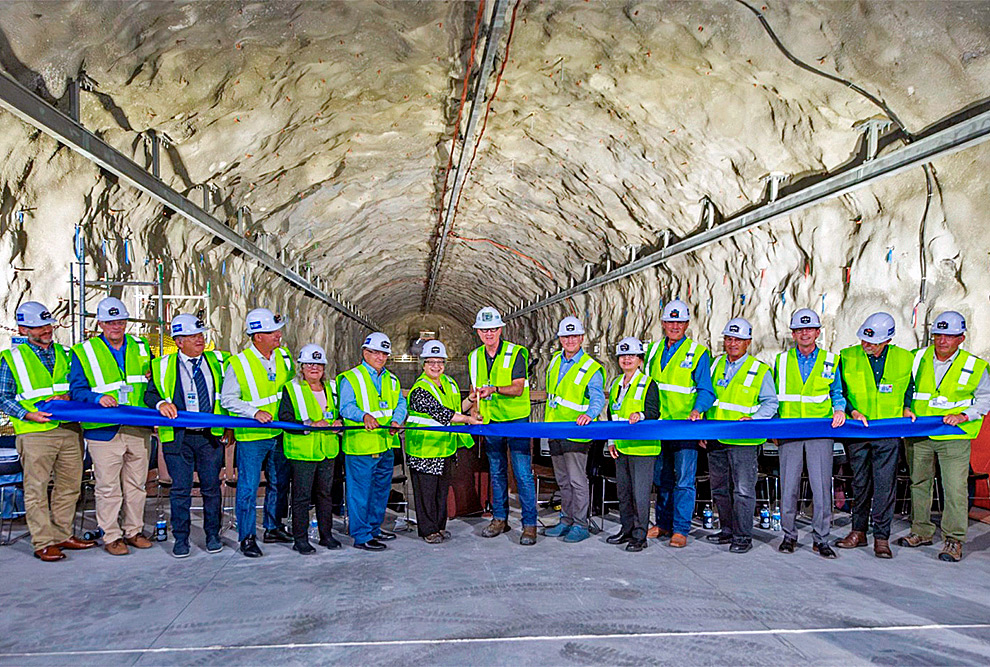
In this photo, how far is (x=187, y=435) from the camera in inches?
221

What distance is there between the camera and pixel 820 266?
8.37 meters

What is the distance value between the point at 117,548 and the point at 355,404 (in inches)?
76.6

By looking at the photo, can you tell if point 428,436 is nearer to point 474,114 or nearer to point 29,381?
point 29,381

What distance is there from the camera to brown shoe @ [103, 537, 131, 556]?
5.60 meters

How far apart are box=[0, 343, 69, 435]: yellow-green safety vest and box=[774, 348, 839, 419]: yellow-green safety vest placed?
17.1ft

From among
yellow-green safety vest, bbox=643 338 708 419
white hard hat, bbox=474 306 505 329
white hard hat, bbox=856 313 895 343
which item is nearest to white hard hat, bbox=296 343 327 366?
white hard hat, bbox=474 306 505 329

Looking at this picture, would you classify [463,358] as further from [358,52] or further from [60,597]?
[60,597]

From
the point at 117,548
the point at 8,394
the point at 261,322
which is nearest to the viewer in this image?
the point at 8,394

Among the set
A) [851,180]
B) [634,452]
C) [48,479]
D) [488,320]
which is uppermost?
[851,180]

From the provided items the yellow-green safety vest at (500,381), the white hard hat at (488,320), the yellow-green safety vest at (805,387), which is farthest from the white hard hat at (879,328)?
the white hard hat at (488,320)

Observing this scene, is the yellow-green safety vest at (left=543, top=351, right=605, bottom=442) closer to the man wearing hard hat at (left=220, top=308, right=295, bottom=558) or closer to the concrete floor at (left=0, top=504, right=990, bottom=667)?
the concrete floor at (left=0, top=504, right=990, bottom=667)

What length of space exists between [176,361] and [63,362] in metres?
0.77

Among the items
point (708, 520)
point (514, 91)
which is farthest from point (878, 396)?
point (514, 91)

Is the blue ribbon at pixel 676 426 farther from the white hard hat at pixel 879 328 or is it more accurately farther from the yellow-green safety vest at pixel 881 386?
the white hard hat at pixel 879 328
